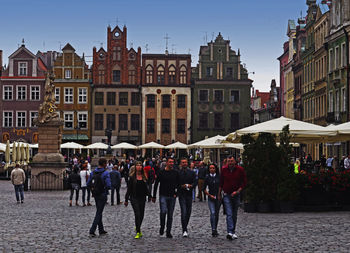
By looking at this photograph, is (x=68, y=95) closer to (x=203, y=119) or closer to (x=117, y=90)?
(x=117, y=90)

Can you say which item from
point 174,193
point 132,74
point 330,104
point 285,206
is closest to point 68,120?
point 132,74

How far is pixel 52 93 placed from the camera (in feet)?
116

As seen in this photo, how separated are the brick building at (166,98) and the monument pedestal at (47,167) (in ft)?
131

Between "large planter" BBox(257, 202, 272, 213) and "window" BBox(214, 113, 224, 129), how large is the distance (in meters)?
55.7

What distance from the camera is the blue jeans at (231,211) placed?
13.4 meters

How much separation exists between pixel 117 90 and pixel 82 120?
5002 millimetres

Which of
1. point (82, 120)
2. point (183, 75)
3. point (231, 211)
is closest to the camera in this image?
point (231, 211)

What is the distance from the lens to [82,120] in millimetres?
73562

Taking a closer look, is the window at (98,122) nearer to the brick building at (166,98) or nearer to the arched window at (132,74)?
the brick building at (166,98)

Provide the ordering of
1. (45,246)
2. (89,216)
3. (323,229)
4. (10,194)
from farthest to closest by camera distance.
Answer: (10,194)
(89,216)
(323,229)
(45,246)

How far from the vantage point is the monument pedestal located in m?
33.4

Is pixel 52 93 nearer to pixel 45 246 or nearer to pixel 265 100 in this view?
pixel 45 246

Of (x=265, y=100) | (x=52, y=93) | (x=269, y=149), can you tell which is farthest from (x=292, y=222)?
(x=265, y=100)

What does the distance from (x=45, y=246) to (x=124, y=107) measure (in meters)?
62.3
